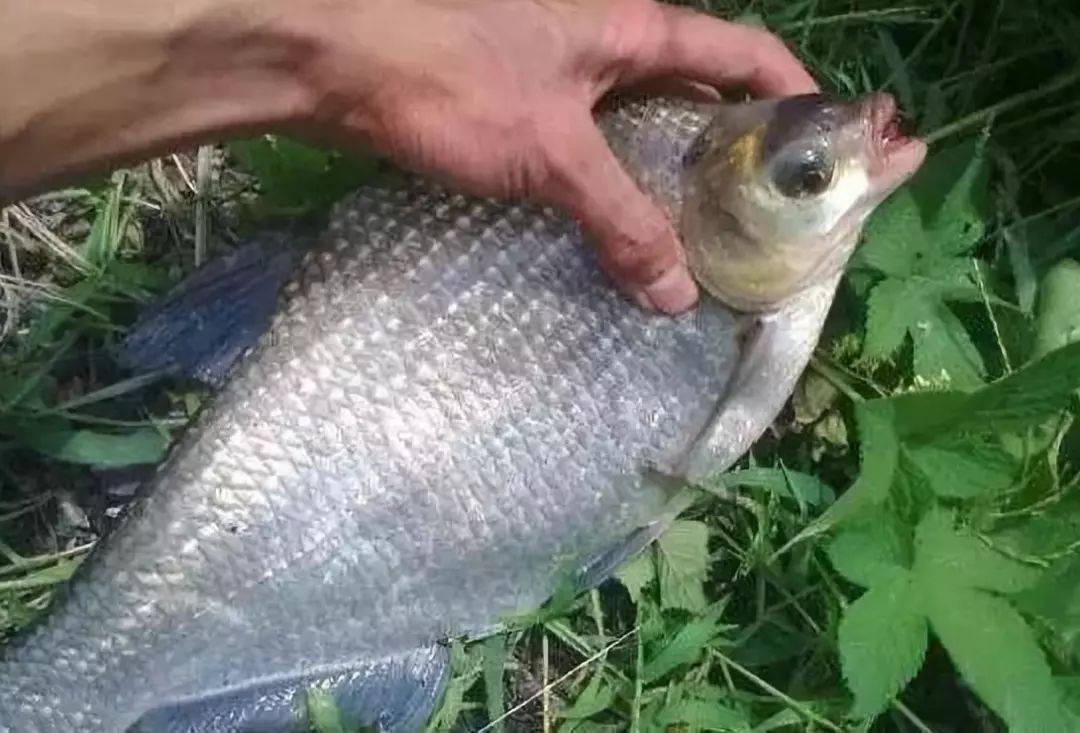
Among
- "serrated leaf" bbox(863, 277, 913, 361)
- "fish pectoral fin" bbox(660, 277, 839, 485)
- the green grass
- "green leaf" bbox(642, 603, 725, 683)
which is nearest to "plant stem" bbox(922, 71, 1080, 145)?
the green grass

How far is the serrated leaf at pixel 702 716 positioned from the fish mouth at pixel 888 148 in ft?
2.22

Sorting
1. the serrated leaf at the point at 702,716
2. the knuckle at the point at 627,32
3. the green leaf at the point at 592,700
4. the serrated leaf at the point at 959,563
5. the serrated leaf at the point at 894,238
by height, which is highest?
the knuckle at the point at 627,32

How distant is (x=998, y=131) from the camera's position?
91.7 inches

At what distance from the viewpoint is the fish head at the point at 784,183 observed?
74.7 inches

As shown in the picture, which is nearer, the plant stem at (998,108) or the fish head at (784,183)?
the fish head at (784,183)

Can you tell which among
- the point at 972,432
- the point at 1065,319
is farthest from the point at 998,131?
the point at 972,432

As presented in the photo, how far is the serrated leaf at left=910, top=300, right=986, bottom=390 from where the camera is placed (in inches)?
82.9

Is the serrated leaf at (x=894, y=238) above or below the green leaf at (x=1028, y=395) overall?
above

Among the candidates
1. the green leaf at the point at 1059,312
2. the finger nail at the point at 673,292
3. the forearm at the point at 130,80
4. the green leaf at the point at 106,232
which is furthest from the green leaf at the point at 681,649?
the green leaf at the point at 106,232

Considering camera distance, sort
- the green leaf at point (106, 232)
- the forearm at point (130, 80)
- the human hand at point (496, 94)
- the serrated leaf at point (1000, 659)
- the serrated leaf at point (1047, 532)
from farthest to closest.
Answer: the green leaf at point (106, 232)
the serrated leaf at point (1047, 532)
the serrated leaf at point (1000, 659)
the human hand at point (496, 94)
the forearm at point (130, 80)

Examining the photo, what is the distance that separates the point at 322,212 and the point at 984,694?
3.05 feet

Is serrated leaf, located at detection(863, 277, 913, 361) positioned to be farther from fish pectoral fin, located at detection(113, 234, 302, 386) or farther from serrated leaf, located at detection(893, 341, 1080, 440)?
fish pectoral fin, located at detection(113, 234, 302, 386)

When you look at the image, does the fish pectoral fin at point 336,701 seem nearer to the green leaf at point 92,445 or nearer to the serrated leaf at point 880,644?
the green leaf at point 92,445

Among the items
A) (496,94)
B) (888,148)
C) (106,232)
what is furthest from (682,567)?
(106,232)
